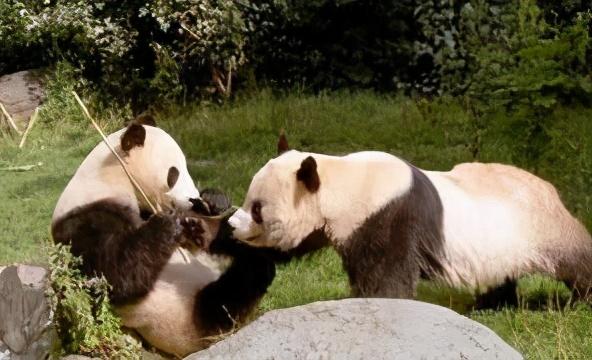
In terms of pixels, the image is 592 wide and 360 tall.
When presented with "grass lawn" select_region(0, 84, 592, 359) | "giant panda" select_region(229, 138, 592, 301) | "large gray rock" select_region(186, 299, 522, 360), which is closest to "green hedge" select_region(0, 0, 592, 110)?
"grass lawn" select_region(0, 84, 592, 359)

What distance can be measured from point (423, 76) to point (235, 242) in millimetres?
6141

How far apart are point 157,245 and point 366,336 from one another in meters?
1.67

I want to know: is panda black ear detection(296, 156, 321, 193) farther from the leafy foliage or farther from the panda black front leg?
the leafy foliage

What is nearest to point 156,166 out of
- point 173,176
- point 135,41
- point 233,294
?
point 173,176

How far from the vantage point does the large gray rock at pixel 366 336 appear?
3.74 metres

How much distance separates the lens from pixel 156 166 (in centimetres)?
545

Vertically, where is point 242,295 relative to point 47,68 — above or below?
above

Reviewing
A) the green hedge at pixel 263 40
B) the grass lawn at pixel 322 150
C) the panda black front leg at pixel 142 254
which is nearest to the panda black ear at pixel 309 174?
the panda black front leg at pixel 142 254

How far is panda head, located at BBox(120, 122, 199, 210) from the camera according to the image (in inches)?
212

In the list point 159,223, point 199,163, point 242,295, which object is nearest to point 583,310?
point 242,295

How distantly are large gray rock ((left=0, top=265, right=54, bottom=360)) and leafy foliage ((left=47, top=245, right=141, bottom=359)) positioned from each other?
0.52ft

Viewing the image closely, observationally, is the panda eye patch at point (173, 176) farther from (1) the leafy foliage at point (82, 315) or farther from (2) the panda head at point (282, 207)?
(1) the leafy foliage at point (82, 315)

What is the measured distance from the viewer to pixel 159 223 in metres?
5.21

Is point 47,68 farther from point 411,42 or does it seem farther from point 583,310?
point 583,310
